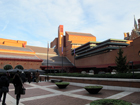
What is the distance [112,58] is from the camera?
3703cm

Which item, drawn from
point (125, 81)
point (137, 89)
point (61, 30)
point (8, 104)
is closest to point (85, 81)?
point (125, 81)

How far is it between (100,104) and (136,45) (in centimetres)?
2894

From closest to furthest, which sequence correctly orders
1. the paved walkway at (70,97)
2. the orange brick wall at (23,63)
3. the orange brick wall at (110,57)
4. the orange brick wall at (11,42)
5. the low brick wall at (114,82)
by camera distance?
the paved walkway at (70,97) < the low brick wall at (114,82) < the orange brick wall at (110,57) < the orange brick wall at (23,63) < the orange brick wall at (11,42)

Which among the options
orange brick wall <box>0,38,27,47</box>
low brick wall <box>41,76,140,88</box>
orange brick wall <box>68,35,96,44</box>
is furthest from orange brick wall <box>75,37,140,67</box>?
orange brick wall <box>0,38,27,47</box>

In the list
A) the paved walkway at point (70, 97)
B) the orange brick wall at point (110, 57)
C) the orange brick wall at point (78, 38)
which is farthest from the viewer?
the orange brick wall at point (78, 38)

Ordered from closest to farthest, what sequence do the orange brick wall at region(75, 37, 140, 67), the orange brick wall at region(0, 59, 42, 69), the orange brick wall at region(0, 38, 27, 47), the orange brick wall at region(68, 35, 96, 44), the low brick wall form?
the low brick wall → the orange brick wall at region(75, 37, 140, 67) → the orange brick wall at region(0, 59, 42, 69) → the orange brick wall at region(0, 38, 27, 47) → the orange brick wall at region(68, 35, 96, 44)

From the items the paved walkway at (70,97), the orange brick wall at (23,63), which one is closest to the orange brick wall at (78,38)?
the orange brick wall at (23,63)

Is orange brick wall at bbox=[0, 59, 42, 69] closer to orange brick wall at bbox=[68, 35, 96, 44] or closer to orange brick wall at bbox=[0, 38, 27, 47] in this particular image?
orange brick wall at bbox=[0, 38, 27, 47]

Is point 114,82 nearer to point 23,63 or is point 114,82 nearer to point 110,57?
point 110,57

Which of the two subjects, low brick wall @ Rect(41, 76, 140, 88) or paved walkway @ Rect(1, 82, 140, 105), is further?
low brick wall @ Rect(41, 76, 140, 88)

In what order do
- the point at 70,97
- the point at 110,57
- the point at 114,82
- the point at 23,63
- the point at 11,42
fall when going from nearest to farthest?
1. the point at 70,97
2. the point at 114,82
3. the point at 110,57
4. the point at 23,63
5. the point at 11,42

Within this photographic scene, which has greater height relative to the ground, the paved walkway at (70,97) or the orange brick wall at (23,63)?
the orange brick wall at (23,63)

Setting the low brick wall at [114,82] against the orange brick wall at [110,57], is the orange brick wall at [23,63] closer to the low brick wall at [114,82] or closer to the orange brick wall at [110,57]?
the orange brick wall at [110,57]

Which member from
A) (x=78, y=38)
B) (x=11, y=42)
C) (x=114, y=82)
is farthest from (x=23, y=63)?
(x=114, y=82)
